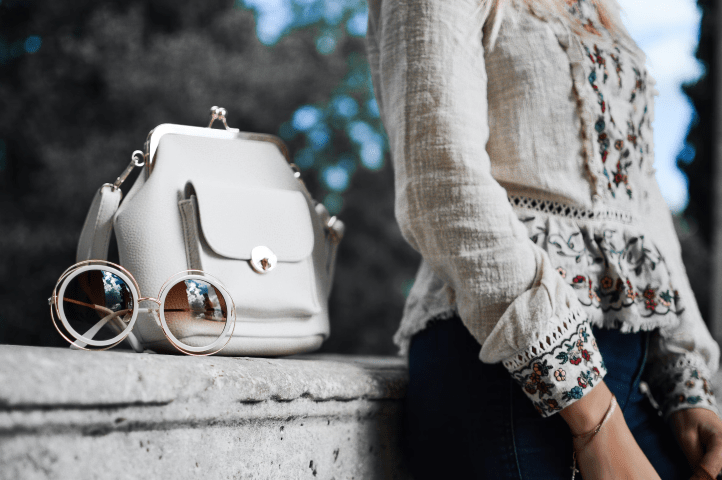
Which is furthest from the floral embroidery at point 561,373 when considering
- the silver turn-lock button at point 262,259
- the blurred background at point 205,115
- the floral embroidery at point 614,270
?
the blurred background at point 205,115

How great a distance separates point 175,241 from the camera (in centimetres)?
71

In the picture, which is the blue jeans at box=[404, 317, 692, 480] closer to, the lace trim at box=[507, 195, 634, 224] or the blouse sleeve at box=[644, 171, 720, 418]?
the blouse sleeve at box=[644, 171, 720, 418]

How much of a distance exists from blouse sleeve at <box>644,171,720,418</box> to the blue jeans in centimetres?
6

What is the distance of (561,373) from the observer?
0.61 metres

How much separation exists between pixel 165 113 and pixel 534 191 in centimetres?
462

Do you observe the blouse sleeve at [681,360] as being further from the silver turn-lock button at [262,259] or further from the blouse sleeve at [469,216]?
the silver turn-lock button at [262,259]

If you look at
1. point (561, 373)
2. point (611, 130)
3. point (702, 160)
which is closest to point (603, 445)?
point (561, 373)

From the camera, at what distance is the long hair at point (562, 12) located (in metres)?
0.74

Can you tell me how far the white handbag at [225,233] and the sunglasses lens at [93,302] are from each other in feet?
0.16

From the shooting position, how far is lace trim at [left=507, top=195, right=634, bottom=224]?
0.76 metres

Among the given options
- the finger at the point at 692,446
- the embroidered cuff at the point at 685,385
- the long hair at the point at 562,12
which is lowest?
the finger at the point at 692,446

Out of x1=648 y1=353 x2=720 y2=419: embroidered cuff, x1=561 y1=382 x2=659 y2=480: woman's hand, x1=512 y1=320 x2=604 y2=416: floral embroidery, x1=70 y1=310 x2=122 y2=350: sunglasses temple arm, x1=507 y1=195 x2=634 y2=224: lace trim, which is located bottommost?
x1=648 y1=353 x2=720 y2=419: embroidered cuff

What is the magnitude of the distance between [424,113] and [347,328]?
212 inches

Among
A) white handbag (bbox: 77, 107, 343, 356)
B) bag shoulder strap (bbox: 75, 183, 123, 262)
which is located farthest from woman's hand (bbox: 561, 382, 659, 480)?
bag shoulder strap (bbox: 75, 183, 123, 262)
